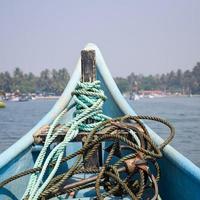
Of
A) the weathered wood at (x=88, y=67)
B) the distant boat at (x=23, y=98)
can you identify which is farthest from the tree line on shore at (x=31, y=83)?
the weathered wood at (x=88, y=67)

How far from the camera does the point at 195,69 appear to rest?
102 m

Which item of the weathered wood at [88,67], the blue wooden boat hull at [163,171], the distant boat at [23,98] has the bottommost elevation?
the distant boat at [23,98]

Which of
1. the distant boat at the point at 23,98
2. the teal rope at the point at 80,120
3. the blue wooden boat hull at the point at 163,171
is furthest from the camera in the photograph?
the distant boat at the point at 23,98

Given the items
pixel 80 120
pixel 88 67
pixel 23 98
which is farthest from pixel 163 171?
pixel 23 98

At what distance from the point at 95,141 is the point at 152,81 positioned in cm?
11510

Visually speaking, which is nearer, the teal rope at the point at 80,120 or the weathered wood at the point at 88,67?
the teal rope at the point at 80,120

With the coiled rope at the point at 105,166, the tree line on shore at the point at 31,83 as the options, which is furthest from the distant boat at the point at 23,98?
the coiled rope at the point at 105,166

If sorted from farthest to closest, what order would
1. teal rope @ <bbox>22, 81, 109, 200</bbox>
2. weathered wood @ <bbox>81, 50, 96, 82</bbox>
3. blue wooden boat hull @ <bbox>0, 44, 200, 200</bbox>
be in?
weathered wood @ <bbox>81, 50, 96, 82</bbox>, teal rope @ <bbox>22, 81, 109, 200</bbox>, blue wooden boat hull @ <bbox>0, 44, 200, 200</bbox>

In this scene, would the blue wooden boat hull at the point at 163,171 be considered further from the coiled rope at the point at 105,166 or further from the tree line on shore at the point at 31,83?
the tree line on shore at the point at 31,83

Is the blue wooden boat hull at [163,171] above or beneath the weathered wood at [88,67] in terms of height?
beneath

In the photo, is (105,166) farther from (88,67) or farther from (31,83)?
(31,83)

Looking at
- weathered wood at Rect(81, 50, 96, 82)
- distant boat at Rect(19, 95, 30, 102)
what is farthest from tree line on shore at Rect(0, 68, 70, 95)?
weathered wood at Rect(81, 50, 96, 82)

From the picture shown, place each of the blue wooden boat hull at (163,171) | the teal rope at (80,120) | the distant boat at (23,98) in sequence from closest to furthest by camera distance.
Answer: the blue wooden boat hull at (163,171) → the teal rope at (80,120) → the distant boat at (23,98)

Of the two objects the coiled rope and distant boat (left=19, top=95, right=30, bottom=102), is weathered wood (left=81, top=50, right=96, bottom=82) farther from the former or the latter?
distant boat (left=19, top=95, right=30, bottom=102)
